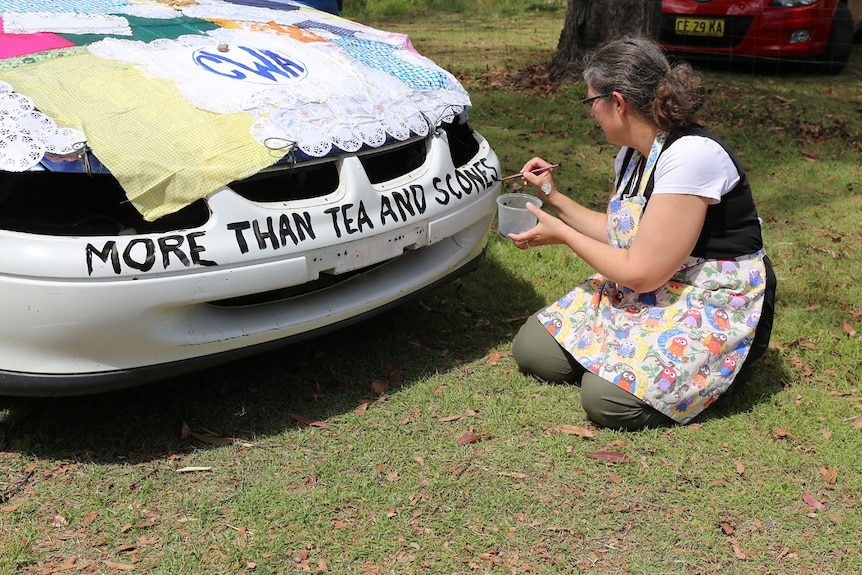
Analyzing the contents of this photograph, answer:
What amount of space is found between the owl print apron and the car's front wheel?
6.64 m

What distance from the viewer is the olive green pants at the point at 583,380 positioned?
301cm

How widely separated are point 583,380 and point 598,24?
529 cm

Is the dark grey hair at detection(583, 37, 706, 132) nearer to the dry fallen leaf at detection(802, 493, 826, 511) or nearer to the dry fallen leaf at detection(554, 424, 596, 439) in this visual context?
the dry fallen leaf at detection(554, 424, 596, 439)

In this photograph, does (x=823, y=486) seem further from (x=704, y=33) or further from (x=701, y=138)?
(x=704, y=33)

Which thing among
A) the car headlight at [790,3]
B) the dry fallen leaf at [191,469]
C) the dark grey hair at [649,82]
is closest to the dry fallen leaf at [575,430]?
the dark grey hair at [649,82]

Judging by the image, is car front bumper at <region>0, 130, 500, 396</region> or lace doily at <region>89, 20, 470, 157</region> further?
lace doily at <region>89, 20, 470, 157</region>

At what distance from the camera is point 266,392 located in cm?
328

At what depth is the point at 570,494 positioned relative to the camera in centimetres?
277

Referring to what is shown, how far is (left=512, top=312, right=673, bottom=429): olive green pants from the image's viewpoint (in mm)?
3012

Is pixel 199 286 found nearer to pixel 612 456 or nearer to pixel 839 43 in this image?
pixel 612 456

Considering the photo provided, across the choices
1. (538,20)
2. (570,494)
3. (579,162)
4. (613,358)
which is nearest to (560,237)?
(613,358)

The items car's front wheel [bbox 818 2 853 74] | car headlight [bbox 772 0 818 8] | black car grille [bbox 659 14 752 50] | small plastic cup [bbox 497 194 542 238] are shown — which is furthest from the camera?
car's front wheel [bbox 818 2 853 74]

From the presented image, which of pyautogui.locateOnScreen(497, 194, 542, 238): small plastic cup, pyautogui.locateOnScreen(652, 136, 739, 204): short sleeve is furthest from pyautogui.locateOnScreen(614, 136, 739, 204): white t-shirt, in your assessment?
pyautogui.locateOnScreen(497, 194, 542, 238): small plastic cup

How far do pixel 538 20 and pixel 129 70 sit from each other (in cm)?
1071
